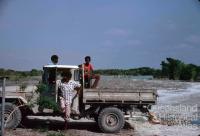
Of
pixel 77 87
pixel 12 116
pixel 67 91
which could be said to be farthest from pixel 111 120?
pixel 12 116

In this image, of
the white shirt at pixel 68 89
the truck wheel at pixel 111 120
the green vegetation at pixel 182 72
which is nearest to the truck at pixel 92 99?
the truck wheel at pixel 111 120

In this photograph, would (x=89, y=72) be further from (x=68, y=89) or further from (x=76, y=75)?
(x=68, y=89)

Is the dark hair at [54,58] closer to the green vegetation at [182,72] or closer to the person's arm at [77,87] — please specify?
the person's arm at [77,87]

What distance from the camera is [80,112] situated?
597 inches

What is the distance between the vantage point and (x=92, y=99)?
49.0ft

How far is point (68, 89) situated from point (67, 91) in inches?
2.7

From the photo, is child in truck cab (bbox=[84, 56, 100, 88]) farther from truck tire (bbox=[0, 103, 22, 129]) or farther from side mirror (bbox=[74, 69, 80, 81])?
truck tire (bbox=[0, 103, 22, 129])

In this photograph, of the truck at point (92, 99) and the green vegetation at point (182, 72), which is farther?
the green vegetation at point (182, 72)

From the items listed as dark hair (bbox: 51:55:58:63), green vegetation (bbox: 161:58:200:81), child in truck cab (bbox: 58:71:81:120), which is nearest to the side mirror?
child in truck cab (bbox: 58:71:81:120)

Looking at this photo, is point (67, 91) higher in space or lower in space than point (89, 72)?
lower

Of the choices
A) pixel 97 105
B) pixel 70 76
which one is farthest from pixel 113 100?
pixel 70 76

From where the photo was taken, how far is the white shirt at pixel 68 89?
578 inches

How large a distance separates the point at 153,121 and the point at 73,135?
437 centimetres

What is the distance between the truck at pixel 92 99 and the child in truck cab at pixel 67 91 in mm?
196
